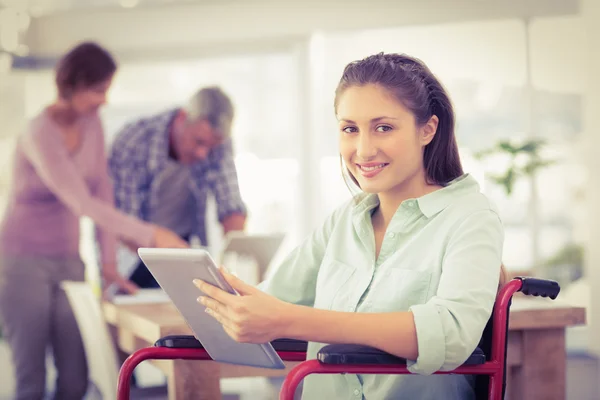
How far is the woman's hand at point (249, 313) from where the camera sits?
121cm

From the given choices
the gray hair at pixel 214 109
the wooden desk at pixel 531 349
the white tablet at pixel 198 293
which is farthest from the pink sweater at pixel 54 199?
the white tablet at pixel 198 293

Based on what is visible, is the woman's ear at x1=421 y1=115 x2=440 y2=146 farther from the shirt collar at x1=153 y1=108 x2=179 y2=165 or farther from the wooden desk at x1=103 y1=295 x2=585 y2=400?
the shirt collar at x1=153 y1=108 x2=179 y2=165

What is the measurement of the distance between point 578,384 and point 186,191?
2.44 meters

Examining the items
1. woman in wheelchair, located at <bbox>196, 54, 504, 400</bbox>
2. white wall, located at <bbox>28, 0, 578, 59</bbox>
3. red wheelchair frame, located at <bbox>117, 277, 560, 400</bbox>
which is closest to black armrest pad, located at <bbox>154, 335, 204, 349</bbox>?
red wheelchair frame, located at <bbox>117, 277, 560, 400</bbox>

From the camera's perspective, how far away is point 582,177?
5.23 meters

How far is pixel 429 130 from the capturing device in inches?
59.8

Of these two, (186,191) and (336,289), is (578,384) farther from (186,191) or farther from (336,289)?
(336,289)

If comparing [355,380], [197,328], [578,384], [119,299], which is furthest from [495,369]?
[578,384]

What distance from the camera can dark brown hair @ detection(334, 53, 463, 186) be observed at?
1467 mm

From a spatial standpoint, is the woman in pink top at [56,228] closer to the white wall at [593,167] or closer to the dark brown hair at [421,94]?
the dark brown hair at [421,94]

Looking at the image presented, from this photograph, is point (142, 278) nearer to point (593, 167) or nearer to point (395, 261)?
point (395, 261)

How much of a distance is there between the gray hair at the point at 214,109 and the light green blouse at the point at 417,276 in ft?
6.60

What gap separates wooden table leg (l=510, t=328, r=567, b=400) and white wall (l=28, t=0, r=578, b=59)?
358 centimetres

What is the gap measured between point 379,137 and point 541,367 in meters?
1.04
